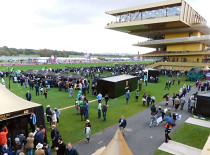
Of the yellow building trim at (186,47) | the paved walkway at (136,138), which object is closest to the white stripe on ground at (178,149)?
the paved walkway at (136,138)

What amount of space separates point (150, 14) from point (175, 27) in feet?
26.7

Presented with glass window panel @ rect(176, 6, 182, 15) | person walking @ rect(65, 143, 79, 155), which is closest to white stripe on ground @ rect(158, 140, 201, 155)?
person walking @ rect(65, 143, 79, 155)

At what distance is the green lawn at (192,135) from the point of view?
891 cm

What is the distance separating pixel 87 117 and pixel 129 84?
1005cm

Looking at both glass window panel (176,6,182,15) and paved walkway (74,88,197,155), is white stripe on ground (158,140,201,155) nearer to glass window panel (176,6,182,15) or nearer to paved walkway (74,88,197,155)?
paved walkway (74,88,197,155)

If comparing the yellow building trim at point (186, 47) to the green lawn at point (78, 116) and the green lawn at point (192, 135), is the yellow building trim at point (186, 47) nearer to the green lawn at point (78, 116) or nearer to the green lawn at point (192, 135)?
the green lawn at point (78, 116)

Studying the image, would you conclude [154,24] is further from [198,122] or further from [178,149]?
[178,149]

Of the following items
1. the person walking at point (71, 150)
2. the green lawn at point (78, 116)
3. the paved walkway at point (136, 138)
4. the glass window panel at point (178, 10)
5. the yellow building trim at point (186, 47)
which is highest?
the glass window panel at point (178, 10)

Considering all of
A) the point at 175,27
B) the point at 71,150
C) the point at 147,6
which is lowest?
the point at 71,150

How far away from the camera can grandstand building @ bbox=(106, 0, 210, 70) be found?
43.2 meters

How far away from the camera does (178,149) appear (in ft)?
26.9

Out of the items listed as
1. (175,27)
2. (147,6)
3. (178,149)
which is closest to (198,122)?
(178,149)

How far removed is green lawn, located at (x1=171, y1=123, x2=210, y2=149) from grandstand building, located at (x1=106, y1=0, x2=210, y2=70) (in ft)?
118

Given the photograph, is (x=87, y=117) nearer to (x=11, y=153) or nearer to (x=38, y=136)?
(x=38, y=136)
